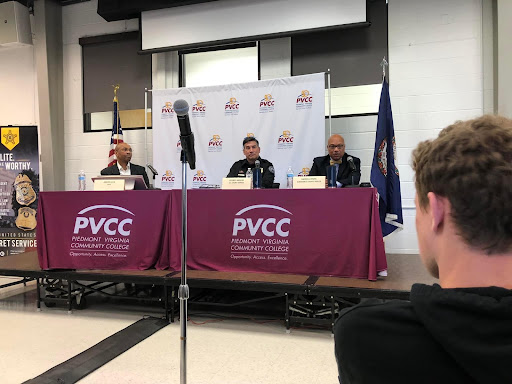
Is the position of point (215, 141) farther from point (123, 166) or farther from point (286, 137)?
point (123, 166)

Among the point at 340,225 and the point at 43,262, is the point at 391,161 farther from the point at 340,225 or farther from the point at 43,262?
the point at 43,262

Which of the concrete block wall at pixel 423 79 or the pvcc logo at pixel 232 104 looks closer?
Result: the concrete block wall at pixel 423 79

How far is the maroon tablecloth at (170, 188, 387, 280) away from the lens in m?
2.49

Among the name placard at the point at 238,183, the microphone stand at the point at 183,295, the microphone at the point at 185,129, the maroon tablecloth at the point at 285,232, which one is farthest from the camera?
the name placard at the point at 238,183

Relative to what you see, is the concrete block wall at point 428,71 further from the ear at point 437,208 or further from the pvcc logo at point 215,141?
the ear at point 437,208

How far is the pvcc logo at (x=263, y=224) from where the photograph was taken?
2.62 meters

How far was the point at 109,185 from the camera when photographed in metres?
2.98

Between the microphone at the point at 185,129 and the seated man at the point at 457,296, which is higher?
the microphone at the point at 185,129

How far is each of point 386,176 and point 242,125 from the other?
1.91m

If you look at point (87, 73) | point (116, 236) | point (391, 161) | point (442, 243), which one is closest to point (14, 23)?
point (87, 73)

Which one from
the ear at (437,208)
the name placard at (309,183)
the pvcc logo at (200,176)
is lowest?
the ear at (437,208)

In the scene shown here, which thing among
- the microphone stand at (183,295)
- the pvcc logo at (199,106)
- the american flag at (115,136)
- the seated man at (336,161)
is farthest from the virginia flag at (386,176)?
the american flag at (115,136)

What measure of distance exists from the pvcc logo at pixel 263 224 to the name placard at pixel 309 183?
0.66ft

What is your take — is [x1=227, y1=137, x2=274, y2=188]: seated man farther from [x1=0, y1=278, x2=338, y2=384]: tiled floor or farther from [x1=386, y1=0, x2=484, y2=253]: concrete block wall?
[x1=386, y1=0, x2=484, y2=253]: concrete block wall
